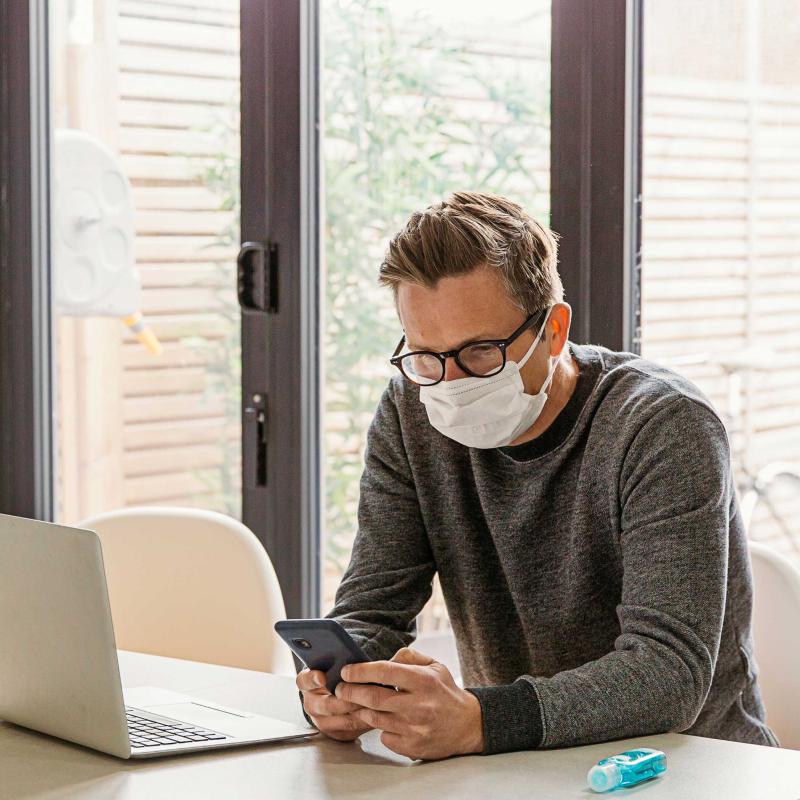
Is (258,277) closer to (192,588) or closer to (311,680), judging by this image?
(192,588)

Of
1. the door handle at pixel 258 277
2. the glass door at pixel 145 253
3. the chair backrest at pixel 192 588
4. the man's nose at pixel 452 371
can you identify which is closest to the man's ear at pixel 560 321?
the man's nose at pixel 452 371

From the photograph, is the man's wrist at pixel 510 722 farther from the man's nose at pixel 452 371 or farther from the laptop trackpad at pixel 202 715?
the man's nose at pixel 452 371

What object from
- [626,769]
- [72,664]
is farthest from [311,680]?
[626,769]

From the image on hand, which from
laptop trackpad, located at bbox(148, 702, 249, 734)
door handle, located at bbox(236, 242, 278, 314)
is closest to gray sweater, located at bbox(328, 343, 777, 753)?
laptop trackpad, located at bbox(148, 702, 249, 734)

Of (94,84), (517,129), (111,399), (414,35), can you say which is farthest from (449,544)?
(94,84)

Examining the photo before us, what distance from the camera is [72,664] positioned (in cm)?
137

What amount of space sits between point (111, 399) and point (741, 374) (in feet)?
5.91

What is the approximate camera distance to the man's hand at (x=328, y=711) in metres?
1.41

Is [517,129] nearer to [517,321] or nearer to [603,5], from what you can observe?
[603,5]

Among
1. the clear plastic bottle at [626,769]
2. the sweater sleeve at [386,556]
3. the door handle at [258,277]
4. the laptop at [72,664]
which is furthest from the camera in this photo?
the door handle at [258,277]

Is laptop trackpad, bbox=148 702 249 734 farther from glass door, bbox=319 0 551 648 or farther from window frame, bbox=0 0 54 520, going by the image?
Answer: window frame, bbox=0 0 54 520

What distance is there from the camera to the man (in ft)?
4.48

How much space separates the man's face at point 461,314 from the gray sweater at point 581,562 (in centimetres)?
16

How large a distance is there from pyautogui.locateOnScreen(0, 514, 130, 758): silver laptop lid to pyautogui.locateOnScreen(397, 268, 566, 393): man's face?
1.72 ft
